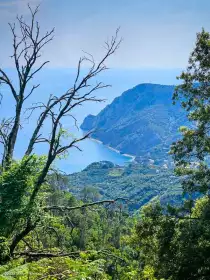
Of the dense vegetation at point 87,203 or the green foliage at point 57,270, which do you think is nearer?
the green foliage at point 57,270

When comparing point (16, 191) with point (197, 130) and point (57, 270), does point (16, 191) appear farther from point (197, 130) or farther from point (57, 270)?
→ point (197, 130)

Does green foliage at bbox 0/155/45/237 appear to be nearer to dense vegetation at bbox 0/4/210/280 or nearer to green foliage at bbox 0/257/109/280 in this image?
dense vegetation at bbox 0/4/210/280

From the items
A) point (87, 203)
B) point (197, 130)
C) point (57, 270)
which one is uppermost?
point (197, 130)

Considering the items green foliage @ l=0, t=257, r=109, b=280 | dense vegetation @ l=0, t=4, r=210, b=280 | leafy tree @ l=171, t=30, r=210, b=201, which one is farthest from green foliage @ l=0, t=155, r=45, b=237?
leafy tree @ l=171, t=30, r=210, b=201

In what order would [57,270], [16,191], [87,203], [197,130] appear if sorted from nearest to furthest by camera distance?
[57,270], [16,191], [87,203], [197,130]

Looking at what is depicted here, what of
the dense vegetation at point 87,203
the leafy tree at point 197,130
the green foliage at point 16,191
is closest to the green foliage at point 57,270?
the dense vegetation at point 87,203

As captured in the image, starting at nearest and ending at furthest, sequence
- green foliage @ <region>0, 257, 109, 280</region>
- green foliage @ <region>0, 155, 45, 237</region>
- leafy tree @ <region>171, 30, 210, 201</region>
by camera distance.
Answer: green foliage @ <region>0, 257, 109, 280</region> < green foliage @ <region>0, 155, 45, 237</region> < leafy tree @ <region>171, 30, 210, 201</region>

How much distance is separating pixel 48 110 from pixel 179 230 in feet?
23.6

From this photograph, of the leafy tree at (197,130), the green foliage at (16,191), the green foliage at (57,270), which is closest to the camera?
the green foliage at (57,270)

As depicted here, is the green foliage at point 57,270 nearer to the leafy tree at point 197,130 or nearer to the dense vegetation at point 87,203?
the dense vegetation at point 87,203

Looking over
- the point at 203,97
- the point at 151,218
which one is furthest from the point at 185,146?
the point at 151,218

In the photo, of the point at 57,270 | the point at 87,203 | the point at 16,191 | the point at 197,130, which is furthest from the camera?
the point at 197,130

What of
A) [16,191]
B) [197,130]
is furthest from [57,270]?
[197,130]

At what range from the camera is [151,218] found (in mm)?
16297
